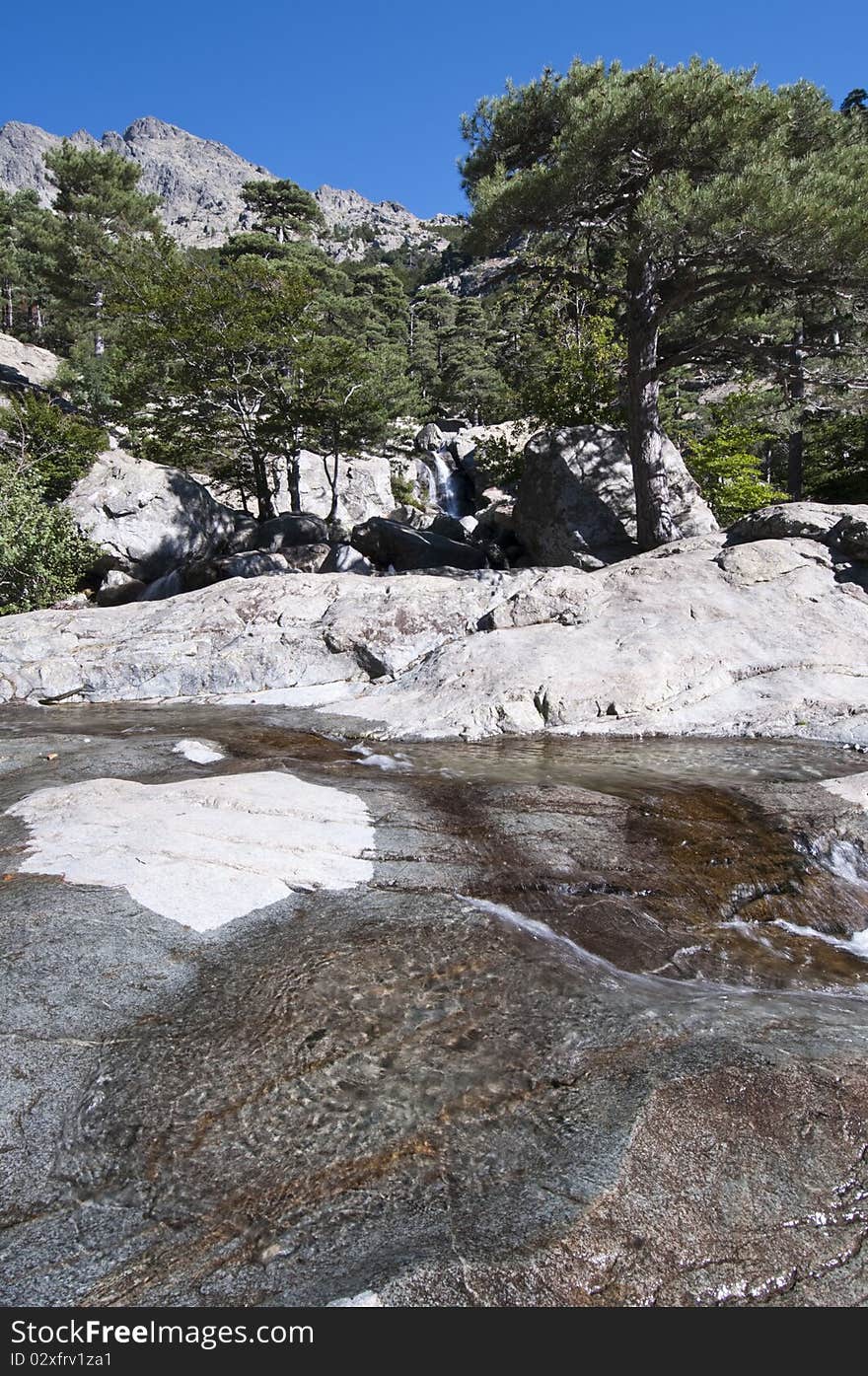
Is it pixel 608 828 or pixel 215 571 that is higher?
pixel 215 571

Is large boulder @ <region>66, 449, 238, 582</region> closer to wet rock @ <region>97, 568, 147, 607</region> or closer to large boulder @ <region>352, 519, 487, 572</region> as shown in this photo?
wet rock @ <region>97, 568, 147, 607</region>

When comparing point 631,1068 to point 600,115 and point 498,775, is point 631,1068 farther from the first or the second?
point 600,115

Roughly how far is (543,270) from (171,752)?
12.7m

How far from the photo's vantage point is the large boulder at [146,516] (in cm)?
2009

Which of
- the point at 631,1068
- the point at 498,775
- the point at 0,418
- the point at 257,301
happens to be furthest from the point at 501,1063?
the point at 0,418

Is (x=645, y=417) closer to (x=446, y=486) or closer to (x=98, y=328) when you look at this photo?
(x=446, y=486)

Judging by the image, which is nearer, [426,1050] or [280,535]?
[426,1050]

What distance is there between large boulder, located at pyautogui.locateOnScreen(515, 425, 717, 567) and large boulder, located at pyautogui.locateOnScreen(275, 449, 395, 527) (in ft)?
38.0

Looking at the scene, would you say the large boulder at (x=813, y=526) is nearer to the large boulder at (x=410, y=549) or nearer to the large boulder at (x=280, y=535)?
the large boulder at (x=410, y=549)

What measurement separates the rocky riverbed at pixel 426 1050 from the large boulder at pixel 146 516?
14.9m

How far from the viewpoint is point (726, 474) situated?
768 inches

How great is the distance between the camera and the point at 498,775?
820 cm

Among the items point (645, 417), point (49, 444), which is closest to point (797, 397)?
point (645, 417)

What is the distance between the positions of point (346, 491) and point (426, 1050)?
2836 cm
